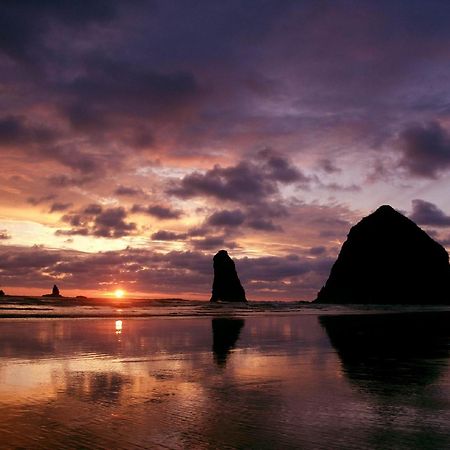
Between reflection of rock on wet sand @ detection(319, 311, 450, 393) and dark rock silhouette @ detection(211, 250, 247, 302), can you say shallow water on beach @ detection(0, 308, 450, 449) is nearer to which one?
reflection of rock on wet sand @ detection(319, 311, 450, 393)

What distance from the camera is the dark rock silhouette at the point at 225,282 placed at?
184 m

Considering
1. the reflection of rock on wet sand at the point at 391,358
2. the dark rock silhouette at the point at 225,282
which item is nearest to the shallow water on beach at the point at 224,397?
the reflection of rock on wet sand at the point at 391,358

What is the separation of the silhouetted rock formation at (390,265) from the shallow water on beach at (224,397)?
14339 centimetres

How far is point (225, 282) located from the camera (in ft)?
613

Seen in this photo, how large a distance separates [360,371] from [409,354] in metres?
5.14

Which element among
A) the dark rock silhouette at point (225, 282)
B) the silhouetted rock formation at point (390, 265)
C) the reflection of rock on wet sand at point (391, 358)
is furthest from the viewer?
the dark rock silhouette at point (225, 282)

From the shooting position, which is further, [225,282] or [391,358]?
Answer: [225,282]

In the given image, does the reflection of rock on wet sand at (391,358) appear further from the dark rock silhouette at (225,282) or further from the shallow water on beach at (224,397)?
the dark rock silhouette at (225,282)

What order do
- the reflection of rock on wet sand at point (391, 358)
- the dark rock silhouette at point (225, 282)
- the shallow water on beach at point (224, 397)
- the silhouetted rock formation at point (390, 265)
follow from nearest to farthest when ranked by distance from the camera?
the shallow water on beach at point (224, 397) < the reflection of rock on wet sand at point (391, 358) < the silhouetted rock formation at point (390, 265) < the dark rock silhouette at point (225, 282)

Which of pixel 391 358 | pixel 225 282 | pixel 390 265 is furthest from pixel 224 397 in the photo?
pixel 225 282

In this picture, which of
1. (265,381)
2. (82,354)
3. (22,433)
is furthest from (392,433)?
(82,354)

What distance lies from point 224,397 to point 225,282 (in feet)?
581

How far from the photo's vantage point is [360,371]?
47.3 feet

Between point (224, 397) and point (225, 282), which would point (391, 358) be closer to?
point (224, 397)
